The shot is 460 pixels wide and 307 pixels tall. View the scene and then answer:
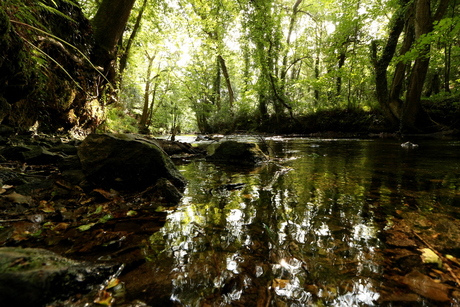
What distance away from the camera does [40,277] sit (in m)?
0.98

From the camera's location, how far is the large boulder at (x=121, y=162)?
3007 mm

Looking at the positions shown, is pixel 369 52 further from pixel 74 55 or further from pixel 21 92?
pixel 21 92

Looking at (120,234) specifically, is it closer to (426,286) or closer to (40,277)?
(40,277)

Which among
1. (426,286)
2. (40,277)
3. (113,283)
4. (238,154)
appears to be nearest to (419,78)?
(238,154)

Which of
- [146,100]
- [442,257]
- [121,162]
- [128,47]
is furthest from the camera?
[146,100]

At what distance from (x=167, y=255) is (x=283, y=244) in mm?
901

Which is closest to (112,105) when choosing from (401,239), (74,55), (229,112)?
(74,55)

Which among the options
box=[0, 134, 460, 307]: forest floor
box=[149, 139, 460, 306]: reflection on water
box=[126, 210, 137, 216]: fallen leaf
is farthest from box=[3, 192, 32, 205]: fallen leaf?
box=[149, 139, 460, 306]: reflection on water

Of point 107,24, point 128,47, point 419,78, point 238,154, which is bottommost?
point 238,154

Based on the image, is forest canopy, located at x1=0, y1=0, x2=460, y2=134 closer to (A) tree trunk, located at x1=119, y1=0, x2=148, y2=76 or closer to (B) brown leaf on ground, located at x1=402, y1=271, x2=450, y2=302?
(A) tree trunk, located at x1=119, y1=0, x2=148, y2=76

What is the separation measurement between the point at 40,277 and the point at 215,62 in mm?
28565

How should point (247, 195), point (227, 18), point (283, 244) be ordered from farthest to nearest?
1. point (227, 18)
2. point (247, 195)
3. point (283, 244)

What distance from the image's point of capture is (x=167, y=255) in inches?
60.2

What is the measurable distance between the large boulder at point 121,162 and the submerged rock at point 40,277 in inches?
77.0
